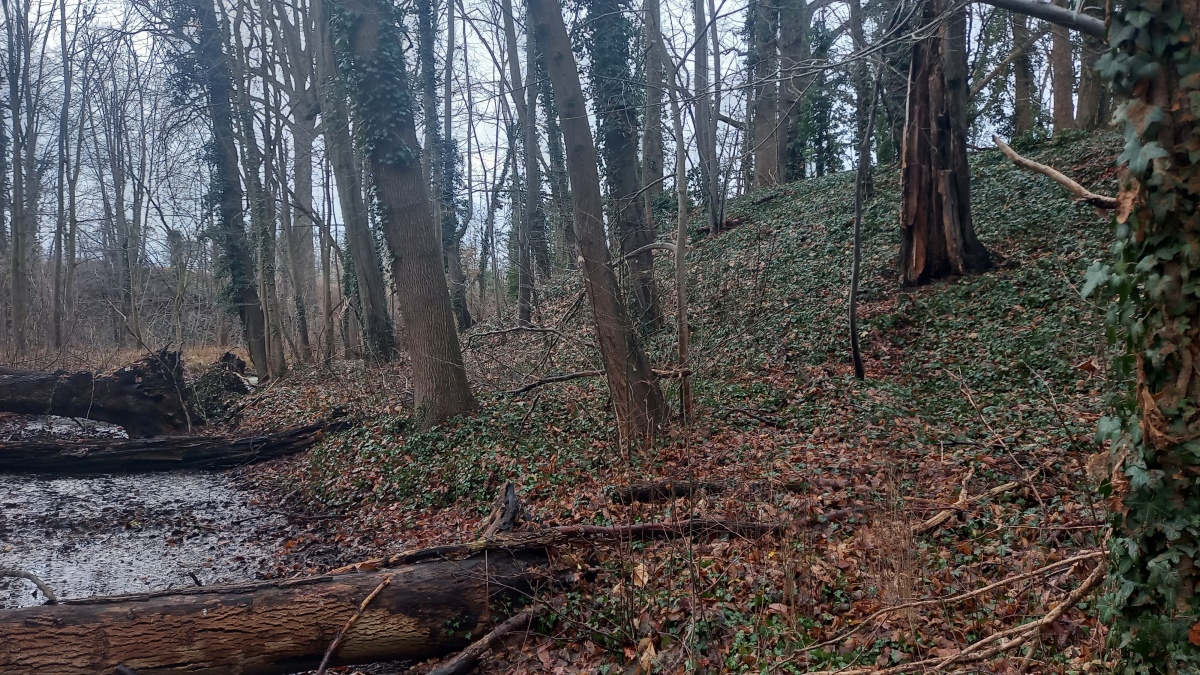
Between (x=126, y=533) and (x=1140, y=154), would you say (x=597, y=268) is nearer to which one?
(x=1140, y=154)

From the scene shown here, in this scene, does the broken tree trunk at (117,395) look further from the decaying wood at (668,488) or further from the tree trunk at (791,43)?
the tree trunk at (791,43)

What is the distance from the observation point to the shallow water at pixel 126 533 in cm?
718

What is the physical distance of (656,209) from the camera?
68.6 feet

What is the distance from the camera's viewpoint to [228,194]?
1856cm

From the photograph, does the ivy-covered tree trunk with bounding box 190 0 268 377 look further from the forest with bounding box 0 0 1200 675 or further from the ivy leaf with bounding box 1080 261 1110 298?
the ivy leaf with bounding box 1080 261 1110 298

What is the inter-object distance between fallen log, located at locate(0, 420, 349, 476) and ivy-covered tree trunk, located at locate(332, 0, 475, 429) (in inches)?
103

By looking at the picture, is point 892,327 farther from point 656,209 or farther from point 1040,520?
point 656,209

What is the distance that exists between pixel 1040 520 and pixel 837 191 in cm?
1415

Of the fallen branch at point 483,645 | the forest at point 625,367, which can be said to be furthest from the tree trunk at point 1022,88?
the fallen branch at point 483,645

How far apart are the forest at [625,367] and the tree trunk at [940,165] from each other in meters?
0.06

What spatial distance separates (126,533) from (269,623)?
17.4 feet

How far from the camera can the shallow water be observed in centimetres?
718

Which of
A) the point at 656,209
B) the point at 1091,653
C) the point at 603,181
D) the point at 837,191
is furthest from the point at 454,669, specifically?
the point at 656,209

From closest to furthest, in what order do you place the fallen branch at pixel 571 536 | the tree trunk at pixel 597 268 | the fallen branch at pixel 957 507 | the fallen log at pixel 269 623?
the fallen log at pixel 269 623 < the fallen branch at pixel 957 507 < the fallen branch at pixel 571 536 < the tree trunk at pixel 597 268
